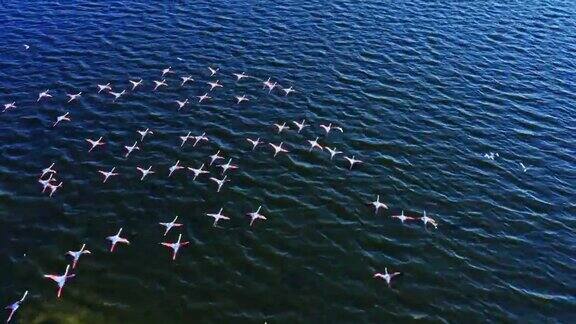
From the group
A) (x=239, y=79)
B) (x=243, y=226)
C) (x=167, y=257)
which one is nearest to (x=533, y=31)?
(x=239, y=79)

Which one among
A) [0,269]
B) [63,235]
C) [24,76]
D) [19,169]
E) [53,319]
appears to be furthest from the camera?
[24,76]

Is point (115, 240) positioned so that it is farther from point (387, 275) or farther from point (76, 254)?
point (387, 275)

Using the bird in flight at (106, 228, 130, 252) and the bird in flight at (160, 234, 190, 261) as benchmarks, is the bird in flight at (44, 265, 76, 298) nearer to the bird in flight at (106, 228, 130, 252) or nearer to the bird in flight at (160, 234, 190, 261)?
the bird in flight at (106, 228, 130, 252)

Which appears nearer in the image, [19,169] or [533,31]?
[19,169]

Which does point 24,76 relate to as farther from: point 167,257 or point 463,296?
point 463,296

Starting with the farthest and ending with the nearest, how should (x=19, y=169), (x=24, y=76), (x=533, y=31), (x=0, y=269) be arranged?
(x=533, y=31) < (x=24, y=76) < (x=19, y=169) < (x=0, y=269)

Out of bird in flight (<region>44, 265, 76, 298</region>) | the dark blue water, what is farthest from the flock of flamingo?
the dark blue water

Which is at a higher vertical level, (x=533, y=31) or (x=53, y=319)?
(x=533, y=31)

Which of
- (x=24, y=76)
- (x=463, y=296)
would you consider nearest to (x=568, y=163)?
(x=463, y=296)
